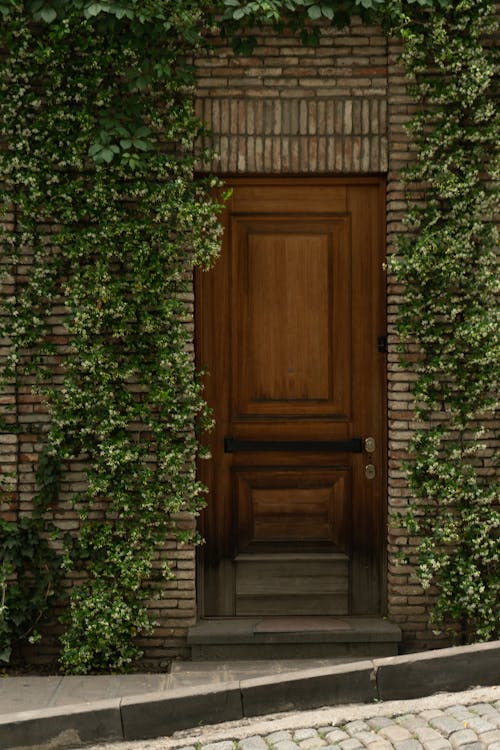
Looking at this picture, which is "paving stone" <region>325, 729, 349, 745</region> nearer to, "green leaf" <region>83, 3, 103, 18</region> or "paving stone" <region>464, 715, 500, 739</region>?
"paving stone" <region>464, 715, 500, 739</region>

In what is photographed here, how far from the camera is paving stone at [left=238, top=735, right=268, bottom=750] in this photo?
4.71 metres

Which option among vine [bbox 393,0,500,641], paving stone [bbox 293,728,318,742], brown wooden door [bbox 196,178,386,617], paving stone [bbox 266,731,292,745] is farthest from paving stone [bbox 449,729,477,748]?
brown wooden door [bbox 196,178,386,617]

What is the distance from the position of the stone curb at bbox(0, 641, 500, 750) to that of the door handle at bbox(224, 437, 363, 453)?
163 cm

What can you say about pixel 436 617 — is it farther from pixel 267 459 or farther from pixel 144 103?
pixel 144 103

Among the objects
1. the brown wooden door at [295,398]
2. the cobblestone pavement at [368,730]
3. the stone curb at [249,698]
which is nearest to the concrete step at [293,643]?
the brown wooden door at [295,398]

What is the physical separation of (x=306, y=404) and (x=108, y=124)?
2309 mm

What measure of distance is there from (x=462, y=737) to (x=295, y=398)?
8.53ft

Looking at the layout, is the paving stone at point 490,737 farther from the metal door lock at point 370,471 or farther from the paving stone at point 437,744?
the metal door lock at point 370,471

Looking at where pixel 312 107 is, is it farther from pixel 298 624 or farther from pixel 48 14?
pixel 298 624

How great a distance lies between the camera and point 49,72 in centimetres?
603

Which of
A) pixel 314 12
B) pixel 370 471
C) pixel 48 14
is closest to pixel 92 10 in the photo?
pixel 48 14

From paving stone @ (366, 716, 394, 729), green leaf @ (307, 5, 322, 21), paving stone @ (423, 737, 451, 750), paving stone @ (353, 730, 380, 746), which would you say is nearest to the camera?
paving stone @ (423, 737, 451, 750)

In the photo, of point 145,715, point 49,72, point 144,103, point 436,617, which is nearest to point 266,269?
point 144,103

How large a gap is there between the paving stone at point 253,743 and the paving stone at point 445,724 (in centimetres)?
91
